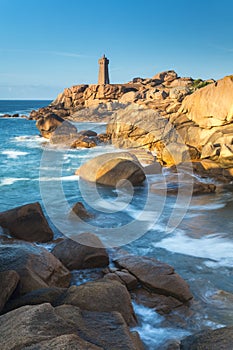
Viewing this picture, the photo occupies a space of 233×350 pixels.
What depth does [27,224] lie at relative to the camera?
809cm

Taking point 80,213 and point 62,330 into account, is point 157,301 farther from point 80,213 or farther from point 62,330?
point 80,213

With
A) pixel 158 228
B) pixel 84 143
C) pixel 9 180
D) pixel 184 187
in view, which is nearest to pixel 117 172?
pixel 184 187

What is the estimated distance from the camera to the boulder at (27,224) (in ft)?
26.3

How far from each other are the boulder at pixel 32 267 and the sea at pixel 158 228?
62 cm

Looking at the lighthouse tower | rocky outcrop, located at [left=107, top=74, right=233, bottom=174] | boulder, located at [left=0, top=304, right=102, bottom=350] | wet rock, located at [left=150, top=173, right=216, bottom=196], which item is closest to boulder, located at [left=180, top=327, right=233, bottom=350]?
boulder, located at [left=0, top=304, right=102, bottom=350]


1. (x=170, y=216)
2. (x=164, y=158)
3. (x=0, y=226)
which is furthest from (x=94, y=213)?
(x=164, y=158)

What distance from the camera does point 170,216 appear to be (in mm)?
10500

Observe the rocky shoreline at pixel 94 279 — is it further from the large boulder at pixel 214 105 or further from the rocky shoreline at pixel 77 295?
the large boulder at pixel 214 105

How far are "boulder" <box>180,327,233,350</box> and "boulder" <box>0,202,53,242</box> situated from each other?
203 inches

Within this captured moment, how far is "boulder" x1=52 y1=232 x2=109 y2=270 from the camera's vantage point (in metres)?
6.56

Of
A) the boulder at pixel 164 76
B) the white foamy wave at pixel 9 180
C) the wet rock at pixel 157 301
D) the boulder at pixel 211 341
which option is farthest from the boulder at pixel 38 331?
the boulder at pixel 164 76

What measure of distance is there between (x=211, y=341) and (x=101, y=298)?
4.71 feet

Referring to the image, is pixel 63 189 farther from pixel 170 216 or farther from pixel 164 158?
pixel 164 158

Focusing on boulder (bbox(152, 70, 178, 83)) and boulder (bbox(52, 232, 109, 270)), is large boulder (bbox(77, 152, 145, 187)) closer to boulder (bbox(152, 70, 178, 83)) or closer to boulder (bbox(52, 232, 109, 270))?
boulder (bbox(52, 232, 109, 270))
